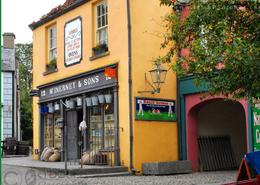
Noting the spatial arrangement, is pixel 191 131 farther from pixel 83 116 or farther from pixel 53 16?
pixel 53 16

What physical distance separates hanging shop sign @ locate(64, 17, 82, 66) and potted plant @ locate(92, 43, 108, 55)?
1044 millimetres

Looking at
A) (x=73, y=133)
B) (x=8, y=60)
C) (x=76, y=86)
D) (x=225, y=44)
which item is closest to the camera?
(x=225, y=44)

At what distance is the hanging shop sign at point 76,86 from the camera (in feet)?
56.6

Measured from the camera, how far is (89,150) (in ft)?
58.5

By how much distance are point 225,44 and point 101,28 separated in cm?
1042

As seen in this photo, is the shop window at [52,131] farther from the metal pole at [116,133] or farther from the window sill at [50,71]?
the metal pole at [116,133]

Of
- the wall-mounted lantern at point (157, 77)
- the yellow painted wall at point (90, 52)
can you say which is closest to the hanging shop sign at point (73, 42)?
the yellow painted wall at point (90, 52)

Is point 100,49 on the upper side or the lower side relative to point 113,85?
upper

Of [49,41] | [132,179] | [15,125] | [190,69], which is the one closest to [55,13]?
[49,41]

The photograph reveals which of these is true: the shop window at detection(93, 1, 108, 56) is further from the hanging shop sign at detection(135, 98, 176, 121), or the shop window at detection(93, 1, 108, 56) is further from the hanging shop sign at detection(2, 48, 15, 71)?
the hanging shop sign at detection(2, 48, 15, 71)

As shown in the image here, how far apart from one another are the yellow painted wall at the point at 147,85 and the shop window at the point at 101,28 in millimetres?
1541

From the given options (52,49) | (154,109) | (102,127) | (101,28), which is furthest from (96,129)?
(52,49)

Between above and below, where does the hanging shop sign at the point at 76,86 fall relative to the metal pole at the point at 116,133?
above

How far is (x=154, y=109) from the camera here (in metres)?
16.8
